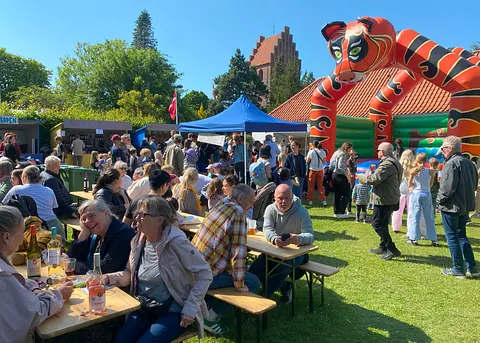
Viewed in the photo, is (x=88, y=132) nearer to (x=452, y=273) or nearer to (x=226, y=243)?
(x=226, y=243)

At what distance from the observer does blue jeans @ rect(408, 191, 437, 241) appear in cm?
590

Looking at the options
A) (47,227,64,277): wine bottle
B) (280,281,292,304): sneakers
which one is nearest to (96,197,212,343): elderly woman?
(47,227,64,277): wine bottle

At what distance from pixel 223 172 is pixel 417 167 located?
3.34m

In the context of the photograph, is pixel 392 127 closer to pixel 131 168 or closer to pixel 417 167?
pixel 417 167

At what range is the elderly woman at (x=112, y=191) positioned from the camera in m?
4.14

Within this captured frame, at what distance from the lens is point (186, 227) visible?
416 centimetres

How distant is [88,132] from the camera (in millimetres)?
17328

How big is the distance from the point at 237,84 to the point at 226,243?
124ft

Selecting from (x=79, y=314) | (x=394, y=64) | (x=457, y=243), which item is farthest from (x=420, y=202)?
(x=394, y=64)

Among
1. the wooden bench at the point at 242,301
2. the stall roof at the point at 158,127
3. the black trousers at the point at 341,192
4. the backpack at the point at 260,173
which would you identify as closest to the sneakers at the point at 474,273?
the wooden bench at the point at 242,301

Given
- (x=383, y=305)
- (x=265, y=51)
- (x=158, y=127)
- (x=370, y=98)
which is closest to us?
(x=383, y=305)

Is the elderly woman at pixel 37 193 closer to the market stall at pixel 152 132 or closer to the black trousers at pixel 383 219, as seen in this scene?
the black trousers at pixel 383 219

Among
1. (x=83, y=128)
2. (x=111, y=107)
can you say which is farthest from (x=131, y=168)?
(x=111, y=107)

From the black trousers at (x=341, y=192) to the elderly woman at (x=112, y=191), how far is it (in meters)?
5.01
